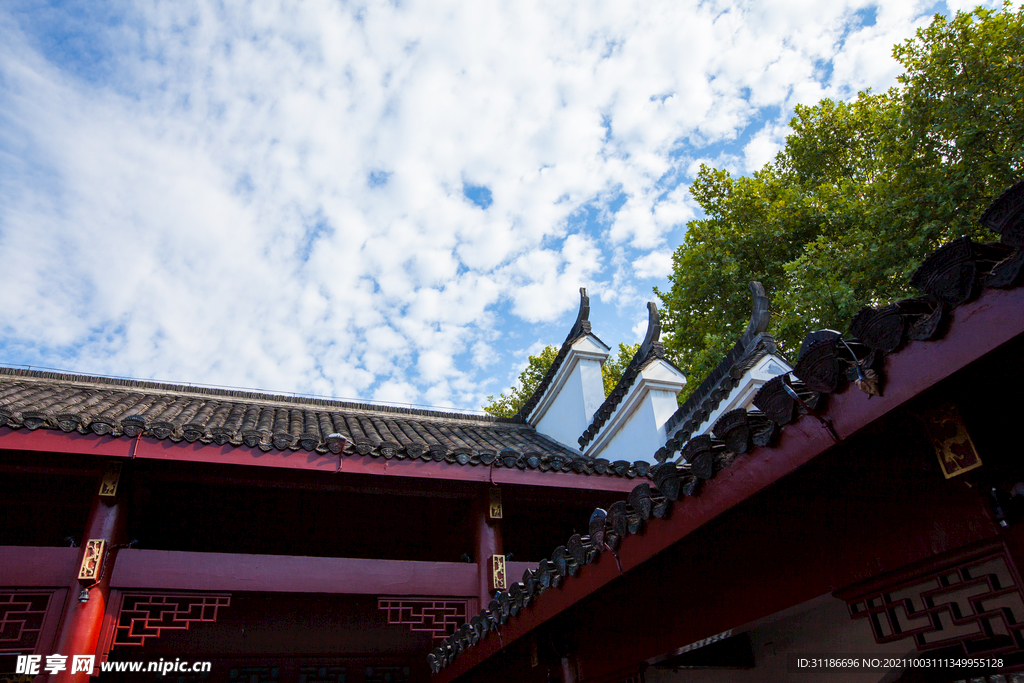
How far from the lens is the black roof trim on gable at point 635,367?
280 inches

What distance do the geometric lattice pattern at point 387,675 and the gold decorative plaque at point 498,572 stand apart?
128 centimetres

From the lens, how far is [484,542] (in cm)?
539

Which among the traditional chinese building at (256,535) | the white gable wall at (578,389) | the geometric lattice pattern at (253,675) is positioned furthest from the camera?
the white gable wall at (578,389)

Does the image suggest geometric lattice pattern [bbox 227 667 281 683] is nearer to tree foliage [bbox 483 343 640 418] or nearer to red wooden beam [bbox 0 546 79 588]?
red wooden beam [bbox 0 546 79 588]

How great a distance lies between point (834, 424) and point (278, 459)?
13.5ft

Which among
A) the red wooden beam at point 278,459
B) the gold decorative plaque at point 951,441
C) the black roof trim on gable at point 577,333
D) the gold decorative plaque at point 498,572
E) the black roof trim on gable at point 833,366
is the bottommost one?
the gold decorative plaque at point 951,441

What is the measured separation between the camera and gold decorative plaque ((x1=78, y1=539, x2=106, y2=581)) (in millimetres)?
4367

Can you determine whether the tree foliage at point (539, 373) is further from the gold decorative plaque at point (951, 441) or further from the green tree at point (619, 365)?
the gold decorative plaque at point (951, 441)

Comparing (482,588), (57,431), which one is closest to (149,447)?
(57,431)

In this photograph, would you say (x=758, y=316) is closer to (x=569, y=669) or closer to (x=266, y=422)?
(x=569, y=669)

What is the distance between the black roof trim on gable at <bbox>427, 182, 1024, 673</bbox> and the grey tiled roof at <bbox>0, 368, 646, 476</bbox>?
2.69m

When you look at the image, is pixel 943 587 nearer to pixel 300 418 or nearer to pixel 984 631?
pixel 984 631

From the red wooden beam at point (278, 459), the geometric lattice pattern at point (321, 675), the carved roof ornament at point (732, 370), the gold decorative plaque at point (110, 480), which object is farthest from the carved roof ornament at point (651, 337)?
the gold decorative plaque at point (110, 480)

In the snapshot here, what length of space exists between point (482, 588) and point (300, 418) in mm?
3808
